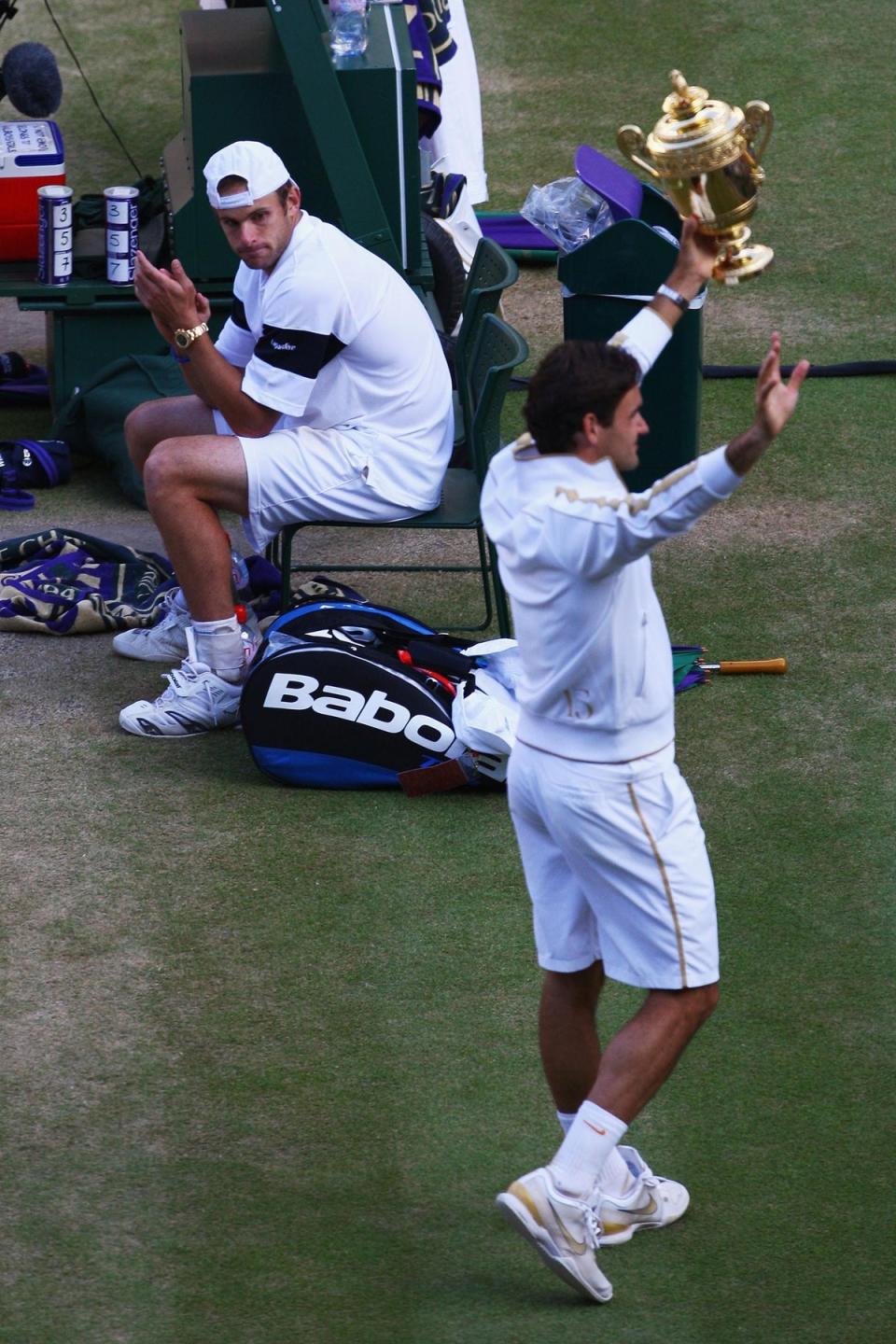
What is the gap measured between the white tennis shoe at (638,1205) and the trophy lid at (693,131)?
5.88ft

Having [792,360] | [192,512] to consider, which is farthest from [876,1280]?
[792,360]

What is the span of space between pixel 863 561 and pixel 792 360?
1790 mm

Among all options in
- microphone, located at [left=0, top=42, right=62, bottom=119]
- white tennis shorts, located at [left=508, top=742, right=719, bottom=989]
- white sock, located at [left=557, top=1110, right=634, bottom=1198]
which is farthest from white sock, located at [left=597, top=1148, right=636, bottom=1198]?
microphone, located at [left=0, top=42, right=62, bottom=119]

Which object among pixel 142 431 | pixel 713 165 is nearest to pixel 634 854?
pixel 713 165

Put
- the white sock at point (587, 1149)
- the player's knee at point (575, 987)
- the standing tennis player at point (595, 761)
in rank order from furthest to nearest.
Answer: the player's knee at point (575, 987) < the white sock at point (587, 1149) < the standing tennis player at point (595, 761)

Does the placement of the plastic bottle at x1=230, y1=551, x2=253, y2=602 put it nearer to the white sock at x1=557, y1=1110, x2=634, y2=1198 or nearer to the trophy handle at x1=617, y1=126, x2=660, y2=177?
the trophy handle at x1=617, y1=126, x2=660, y2=177

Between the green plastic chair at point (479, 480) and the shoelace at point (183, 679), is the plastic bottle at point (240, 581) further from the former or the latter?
the shoelace at point (183, 679)

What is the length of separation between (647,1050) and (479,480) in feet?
8.68

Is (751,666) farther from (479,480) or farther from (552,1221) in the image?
(552,1221)

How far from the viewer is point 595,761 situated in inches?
113

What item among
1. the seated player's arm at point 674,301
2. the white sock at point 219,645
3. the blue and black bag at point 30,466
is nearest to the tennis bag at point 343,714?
the white sock at point 219,645

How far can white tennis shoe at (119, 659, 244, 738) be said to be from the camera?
4.94 m

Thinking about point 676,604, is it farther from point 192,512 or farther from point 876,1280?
point 876,1280

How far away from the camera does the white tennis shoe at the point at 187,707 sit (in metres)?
4.94
